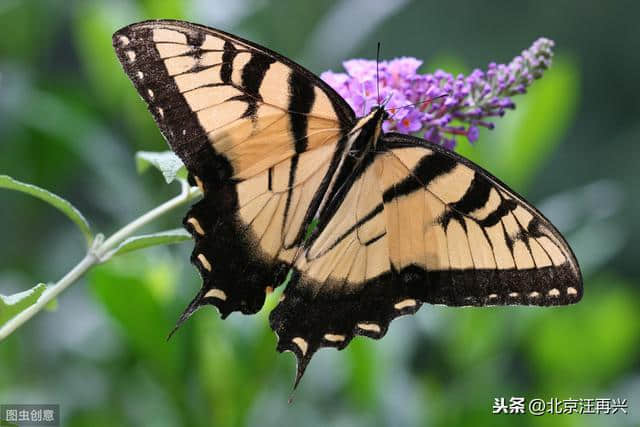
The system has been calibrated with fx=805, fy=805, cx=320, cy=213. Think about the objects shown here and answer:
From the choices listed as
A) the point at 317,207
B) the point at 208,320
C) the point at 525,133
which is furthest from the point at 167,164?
the point at 525,133

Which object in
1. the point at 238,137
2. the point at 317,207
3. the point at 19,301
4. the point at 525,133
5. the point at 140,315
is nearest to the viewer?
the point at 19,301

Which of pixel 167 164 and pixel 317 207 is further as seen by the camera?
pixel 317 207

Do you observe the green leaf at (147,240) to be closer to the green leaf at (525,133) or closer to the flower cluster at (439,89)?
the flower cluster at (439,89)

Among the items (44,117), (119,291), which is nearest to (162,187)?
(44,117)

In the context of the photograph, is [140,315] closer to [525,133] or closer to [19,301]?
[19,301]

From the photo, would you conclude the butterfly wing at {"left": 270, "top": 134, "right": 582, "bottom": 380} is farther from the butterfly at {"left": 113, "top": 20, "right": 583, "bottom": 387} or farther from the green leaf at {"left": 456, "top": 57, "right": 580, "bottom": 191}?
the green leaf at {"left": 456, "top": 57, "right": 580, "bottom": 191}

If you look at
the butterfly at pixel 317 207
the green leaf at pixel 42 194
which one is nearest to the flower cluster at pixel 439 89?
the butterfly at pixel 317 207
